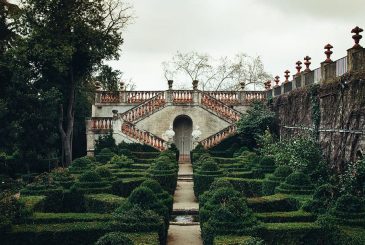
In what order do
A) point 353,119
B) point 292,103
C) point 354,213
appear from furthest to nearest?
point 292,103
point 353,119
point 354,213

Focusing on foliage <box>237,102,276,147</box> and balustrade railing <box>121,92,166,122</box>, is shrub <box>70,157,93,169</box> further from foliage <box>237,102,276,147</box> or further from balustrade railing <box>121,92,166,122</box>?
foliage <box>237,102,276,147</box>

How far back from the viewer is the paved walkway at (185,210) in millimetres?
14906

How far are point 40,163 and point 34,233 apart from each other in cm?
1888

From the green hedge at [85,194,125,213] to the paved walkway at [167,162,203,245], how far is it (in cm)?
210

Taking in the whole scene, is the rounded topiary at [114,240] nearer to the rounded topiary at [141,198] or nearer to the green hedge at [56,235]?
the green hedge at [56,235]

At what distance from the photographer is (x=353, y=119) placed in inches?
707

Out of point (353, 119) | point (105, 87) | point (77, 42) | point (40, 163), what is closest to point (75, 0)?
point (77, 42)

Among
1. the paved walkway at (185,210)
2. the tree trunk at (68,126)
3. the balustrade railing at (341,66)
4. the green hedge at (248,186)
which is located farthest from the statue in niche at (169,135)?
the balustrade railing at (341,66)

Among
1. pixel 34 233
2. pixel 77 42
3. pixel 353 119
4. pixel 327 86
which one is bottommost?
pixel 34 233

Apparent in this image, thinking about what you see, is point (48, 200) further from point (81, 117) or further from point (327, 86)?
point (81, 117)

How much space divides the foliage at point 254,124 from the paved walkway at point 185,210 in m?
4.93

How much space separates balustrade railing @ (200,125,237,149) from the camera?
34.7 m

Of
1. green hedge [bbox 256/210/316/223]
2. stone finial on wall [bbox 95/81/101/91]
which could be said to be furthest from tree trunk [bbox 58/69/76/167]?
green hedge [bbox 256/210/316/223]

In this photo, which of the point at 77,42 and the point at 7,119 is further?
the point at 77,42
